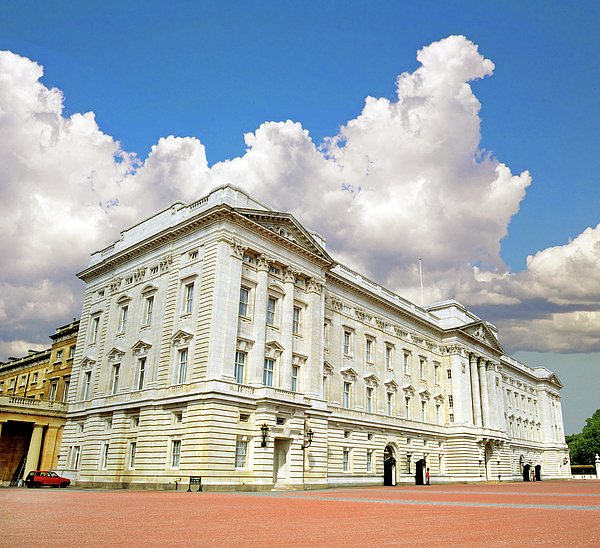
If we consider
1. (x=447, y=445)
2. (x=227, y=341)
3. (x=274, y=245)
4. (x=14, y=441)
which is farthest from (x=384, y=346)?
(x=14, y=441)

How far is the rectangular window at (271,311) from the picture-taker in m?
43.2

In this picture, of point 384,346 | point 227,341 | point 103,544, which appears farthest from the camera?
point 384,346

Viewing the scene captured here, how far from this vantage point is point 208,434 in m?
34.9

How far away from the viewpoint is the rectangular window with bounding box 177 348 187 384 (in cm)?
3950

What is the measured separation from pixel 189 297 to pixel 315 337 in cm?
1198

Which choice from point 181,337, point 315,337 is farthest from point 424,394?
point 181,337

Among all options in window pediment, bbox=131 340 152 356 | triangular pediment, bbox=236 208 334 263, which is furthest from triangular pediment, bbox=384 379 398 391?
window pediment, bbox=131 340 152 356

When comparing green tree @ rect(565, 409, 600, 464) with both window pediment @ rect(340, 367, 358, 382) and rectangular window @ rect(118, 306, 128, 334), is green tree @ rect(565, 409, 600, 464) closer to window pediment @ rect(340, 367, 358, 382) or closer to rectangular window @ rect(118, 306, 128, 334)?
window pediment @ rect(340, 367, 358, 382)

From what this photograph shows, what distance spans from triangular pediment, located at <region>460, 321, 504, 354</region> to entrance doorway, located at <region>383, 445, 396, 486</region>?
22.7 meters

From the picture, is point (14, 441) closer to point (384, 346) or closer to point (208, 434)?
point (208, 434)

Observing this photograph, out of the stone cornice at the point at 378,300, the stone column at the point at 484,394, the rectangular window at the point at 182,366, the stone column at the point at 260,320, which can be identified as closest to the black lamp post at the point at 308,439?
the stone column at the point at 260,320

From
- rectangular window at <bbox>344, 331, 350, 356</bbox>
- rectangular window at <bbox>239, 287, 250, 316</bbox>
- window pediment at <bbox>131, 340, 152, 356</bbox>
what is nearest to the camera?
rectangular window at <bbox>239, 287, 250, 316</bbox>

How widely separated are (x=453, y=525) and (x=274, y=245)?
3206 centimetres

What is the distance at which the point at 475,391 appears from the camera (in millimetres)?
73062
